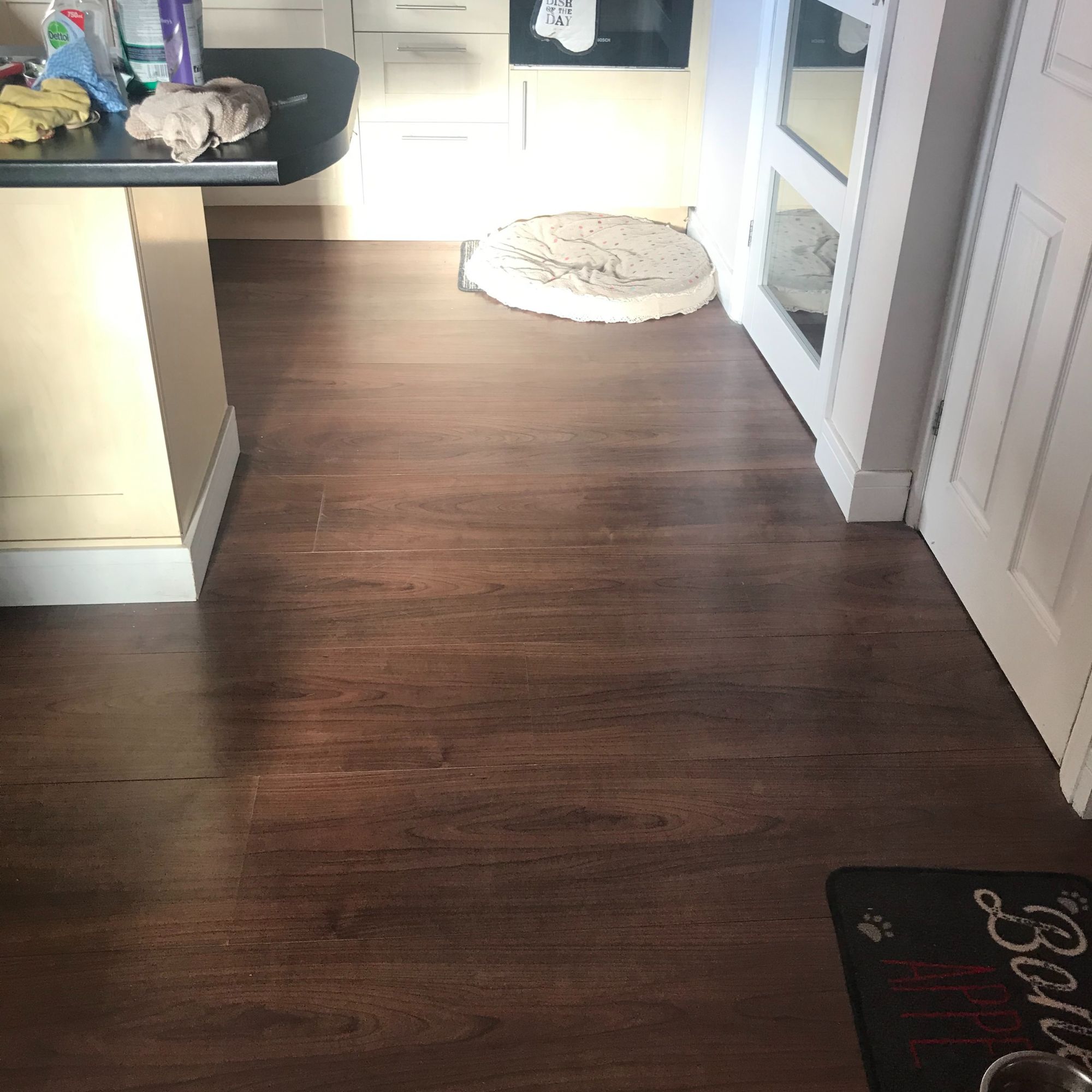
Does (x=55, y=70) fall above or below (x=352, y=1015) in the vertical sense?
above

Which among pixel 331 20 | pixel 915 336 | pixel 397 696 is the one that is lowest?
pixel 397 696

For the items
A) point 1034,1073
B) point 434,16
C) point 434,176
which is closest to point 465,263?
point 434,176

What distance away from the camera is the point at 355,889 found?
158 cm

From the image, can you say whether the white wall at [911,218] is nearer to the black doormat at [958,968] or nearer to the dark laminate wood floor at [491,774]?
the dark laminate wood floor at [491,774]

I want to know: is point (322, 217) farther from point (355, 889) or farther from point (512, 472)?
point (355, 889)

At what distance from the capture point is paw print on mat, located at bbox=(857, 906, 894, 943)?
1.53 metres

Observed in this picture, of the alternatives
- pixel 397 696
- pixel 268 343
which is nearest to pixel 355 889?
pixel 397 696

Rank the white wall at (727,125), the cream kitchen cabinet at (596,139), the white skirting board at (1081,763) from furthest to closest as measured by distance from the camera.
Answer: the cream kitchen cabinet at (596,139) < the white wall at (727,125) < the white skirting board at (1081,763)

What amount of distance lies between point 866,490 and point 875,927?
3.56ft

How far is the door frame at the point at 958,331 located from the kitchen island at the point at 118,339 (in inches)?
42.9

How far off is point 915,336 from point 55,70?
1550 millimetres

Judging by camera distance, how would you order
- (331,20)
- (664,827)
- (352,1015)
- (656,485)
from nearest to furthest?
(352,1015) < (664,827) < (656,485) < (331,20)

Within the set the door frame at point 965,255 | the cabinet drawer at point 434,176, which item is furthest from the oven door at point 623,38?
the door frame at point 965,255

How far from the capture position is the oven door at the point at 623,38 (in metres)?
3.55
